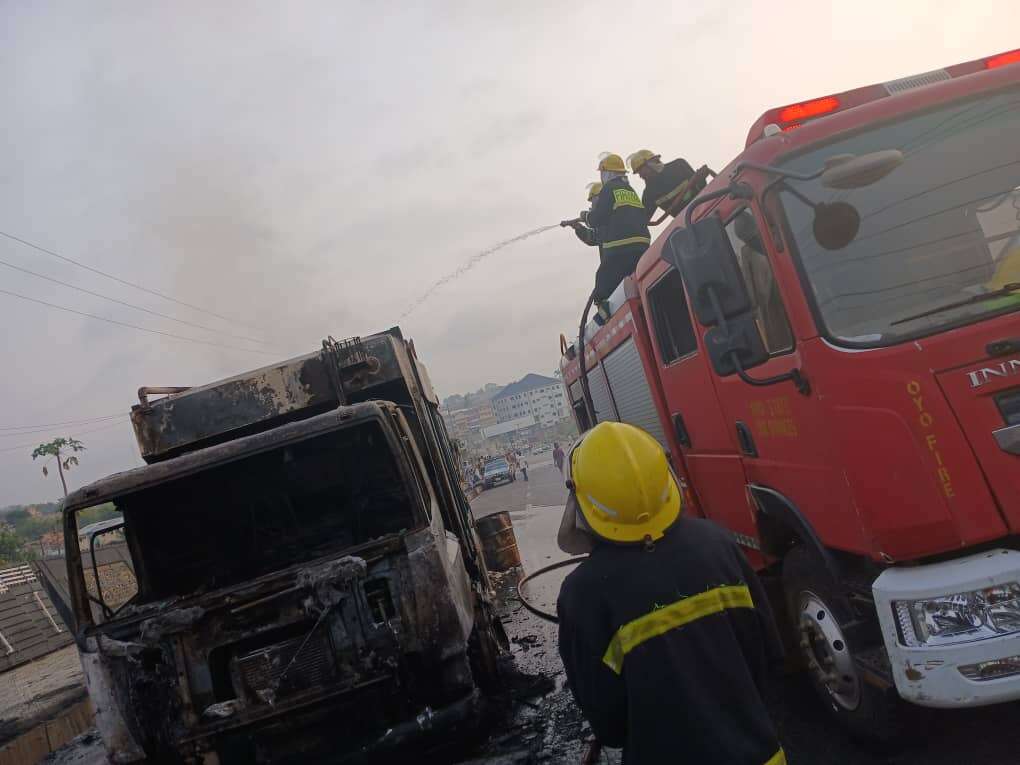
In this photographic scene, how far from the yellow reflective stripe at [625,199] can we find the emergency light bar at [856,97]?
3.29m

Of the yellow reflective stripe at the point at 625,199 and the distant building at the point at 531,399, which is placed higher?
the distant building at the point at 531,399

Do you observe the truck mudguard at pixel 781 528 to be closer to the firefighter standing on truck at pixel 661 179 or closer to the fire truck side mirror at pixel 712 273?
the fire truck side mirror at pixel 712 273

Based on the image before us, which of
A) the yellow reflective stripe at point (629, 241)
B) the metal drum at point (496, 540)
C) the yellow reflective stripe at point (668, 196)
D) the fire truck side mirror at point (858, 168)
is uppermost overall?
the yellow reflective stripe at point (668, 196)

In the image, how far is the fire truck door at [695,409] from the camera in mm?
4031

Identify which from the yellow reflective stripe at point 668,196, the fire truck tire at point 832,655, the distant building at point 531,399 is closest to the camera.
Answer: the fire truck tire at point 832,655

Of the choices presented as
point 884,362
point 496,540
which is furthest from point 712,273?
point 496,540

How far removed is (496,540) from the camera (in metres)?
9.80

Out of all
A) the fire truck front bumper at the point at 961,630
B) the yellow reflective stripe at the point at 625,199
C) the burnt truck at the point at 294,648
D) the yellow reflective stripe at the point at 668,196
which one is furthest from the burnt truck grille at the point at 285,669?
the yellow reflective stripe at the point at 625,199

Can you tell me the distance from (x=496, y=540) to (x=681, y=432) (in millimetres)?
5560

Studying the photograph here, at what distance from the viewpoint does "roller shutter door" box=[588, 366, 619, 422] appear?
6.55 metres

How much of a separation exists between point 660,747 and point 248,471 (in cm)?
420

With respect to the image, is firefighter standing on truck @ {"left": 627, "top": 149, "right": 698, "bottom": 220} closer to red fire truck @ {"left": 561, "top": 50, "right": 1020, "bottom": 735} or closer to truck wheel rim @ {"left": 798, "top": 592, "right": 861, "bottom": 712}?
red fire truck @ {"left": 561, "top": 50, "right": 1020, "bottom": 735}

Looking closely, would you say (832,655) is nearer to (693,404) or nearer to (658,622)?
(693,404)

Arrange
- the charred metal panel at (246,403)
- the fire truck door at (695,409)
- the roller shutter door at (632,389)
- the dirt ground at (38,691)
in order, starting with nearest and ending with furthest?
the fire truck door at (695,409) < the roller shutter door at (632,389) < the charred metal panel at (246,403) < the dirt ground at (38,691)
